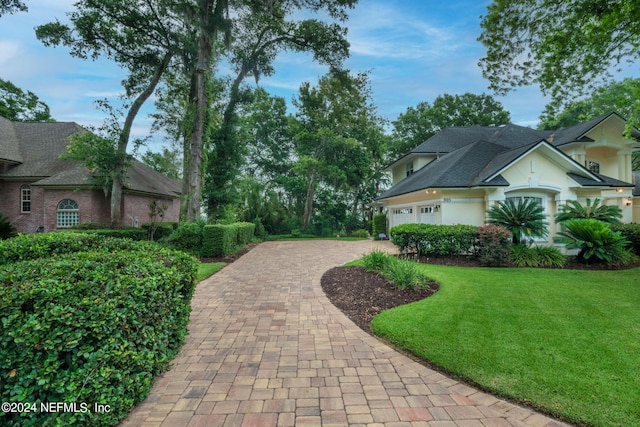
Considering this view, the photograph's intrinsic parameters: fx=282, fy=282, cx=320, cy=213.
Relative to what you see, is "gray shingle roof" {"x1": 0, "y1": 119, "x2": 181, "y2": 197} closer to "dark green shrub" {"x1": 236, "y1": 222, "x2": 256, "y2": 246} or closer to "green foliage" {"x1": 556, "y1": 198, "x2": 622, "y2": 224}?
"dark green shrub" {"x1": 236, "y1": 222, "x2": 256, "y2": 246}

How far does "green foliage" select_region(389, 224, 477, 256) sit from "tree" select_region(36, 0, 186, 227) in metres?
14.1

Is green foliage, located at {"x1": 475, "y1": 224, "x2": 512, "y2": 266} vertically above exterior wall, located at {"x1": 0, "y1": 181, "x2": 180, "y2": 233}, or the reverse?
exterior wall, located at {"x1": 0, "y1": 181, "x2": 180, "y2": 233}

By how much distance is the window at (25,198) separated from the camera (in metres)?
18.0

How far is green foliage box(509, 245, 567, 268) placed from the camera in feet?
28.4

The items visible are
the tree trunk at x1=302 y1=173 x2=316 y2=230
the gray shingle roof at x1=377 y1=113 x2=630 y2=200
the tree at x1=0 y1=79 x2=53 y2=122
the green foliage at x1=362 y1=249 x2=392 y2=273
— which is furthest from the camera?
the tree trunk at x1=302 y1=173 x2=316 y2=230

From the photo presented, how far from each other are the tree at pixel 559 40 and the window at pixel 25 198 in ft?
84.3

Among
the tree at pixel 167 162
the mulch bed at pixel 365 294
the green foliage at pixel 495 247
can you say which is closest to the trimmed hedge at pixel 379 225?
the green foliage at pixel 495 247

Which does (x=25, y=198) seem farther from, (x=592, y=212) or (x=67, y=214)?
(x=592, y=212)

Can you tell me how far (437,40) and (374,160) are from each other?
18949mm

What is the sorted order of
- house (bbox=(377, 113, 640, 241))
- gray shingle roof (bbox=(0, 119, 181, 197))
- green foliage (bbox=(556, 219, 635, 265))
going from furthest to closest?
gray shingle roof (bbox=(0, 119, 181, 197)), house (bbox=(377, 113, 640, 241)), green foliage (bbox=(556, 219, 635, 265))

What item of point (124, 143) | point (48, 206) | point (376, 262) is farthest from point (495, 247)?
point (48, 206)

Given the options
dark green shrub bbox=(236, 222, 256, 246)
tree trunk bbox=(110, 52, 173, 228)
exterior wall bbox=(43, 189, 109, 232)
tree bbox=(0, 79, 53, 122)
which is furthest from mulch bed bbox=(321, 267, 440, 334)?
tree bbox=(0, 79, 53, 122)

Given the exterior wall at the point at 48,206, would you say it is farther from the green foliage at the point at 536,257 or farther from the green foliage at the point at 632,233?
the green foliage at the point at 632,233

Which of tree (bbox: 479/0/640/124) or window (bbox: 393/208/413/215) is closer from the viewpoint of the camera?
tree (bbox: 479/0/640/124)
